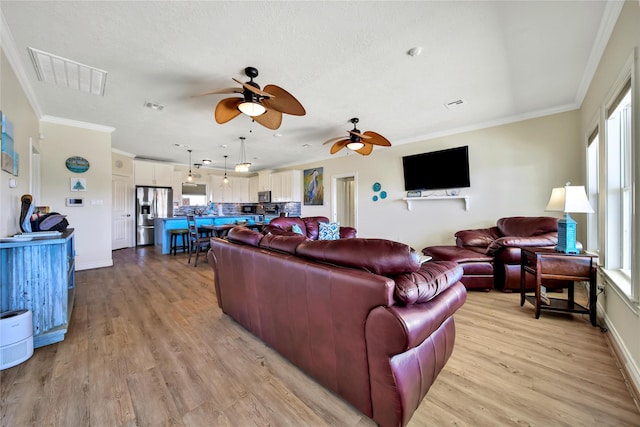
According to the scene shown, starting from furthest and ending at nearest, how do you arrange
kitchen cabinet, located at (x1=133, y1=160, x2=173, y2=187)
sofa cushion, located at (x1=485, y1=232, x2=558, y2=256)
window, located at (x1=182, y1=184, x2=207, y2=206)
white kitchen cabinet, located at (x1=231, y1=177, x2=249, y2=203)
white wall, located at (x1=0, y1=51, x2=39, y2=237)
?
white kitchen cabinet, located at (x1=231, y1=177, x2=249, y2=203), window, located at (x1=182, y1=184, x2=207, y2=206), kitchen cabinet, located at (x1=133, y1=160, x2=173, y2=187), sofa cushion, located at (x1=485, y1=232, x2=558, y2=256), white wall, located at (x1=0, y1=51, x2=39, y2=237)

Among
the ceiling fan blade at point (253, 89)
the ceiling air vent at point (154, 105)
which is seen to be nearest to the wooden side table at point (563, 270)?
the ceiling fan blade at point (253, 89)

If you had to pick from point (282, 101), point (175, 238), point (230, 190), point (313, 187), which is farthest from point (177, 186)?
point (282, 101)

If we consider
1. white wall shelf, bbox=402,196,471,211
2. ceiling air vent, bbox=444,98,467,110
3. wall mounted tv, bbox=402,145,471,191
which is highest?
ceiling air vent, bbox=444,98,467,110

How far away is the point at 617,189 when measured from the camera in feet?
6.95

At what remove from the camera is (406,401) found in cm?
111

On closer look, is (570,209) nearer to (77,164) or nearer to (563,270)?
(563,270)

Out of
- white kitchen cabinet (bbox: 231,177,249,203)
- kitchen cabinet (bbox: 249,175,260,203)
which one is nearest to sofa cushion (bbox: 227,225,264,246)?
white kitchen cabinet (bbox: 231,177,249,203)

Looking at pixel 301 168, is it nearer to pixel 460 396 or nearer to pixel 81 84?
pixel 81 84

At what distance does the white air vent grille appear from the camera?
7.58 feet

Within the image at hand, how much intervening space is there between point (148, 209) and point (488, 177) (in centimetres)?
818

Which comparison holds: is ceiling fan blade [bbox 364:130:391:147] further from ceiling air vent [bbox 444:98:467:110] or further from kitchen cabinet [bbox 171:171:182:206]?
kitchen cabinet [bbox 171:171:182:206]

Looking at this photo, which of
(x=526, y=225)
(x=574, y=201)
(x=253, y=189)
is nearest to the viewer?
(x=574, y=201)

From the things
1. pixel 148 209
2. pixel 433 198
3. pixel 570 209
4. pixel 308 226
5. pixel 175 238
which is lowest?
pixel 175 238

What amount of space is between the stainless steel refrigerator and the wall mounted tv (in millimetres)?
6636
